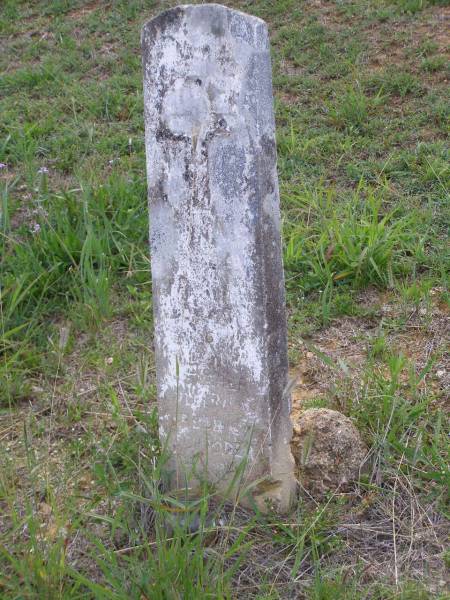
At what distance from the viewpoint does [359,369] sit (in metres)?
2.82

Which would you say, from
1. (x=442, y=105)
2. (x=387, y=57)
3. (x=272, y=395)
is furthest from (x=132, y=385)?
(x=387, y=57)

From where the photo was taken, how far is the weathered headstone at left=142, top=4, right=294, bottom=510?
1923mm

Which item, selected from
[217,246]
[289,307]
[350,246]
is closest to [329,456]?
[217,246]

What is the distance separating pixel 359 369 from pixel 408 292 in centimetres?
53

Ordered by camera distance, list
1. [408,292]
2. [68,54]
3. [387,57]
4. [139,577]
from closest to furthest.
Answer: [139,577] < [408,292] < [387,57] < [68,54]

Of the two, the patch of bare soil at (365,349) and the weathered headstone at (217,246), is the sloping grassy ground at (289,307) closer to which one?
the patch of bare soil at (365,349)

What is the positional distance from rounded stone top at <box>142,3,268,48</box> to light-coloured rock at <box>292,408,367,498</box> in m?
1.18

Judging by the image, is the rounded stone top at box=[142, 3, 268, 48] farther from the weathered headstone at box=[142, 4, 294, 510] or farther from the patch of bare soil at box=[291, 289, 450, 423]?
the patch of bare soil at box=[291, 289, 450, 423]

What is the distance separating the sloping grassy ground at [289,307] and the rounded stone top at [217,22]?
1183mm

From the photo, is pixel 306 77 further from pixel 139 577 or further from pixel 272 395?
pixel 139 577

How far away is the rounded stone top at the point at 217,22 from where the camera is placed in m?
1.89

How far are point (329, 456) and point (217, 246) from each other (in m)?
0.78

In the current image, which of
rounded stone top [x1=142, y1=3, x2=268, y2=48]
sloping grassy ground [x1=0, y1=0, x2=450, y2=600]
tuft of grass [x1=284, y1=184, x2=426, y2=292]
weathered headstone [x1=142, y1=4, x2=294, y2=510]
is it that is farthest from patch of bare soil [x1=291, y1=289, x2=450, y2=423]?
rounded stone top [x1=142, y1=3, x2=268, y2=48]

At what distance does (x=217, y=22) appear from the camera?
6.21ft
